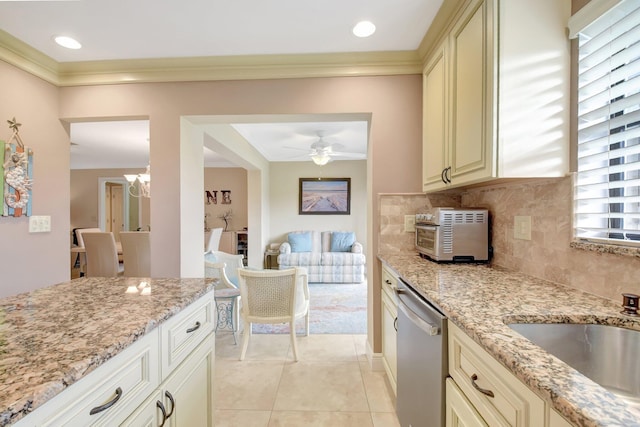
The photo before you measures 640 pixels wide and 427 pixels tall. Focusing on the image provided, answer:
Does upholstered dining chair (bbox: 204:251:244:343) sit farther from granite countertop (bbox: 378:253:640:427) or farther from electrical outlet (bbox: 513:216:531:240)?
electrical outlet (bbox: 513:216:531:240)

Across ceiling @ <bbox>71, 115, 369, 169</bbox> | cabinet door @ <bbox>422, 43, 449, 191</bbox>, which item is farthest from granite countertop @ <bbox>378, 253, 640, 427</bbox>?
ceiling @ <bbox>71, 115, 369, 169</bbox>

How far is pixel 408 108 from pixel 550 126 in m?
1.07

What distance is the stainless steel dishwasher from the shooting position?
39.6 inches

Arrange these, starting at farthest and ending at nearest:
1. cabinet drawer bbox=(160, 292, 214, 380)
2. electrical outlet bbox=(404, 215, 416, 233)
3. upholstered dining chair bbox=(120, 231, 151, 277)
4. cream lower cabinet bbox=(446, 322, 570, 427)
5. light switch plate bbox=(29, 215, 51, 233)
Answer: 1. upholstered dining chair bbox=(120, 231, 151, 277)
2. electrical outlet bbox=(404, 215, 416, 233)
3. light switch plate bbox=(29, 215, 51, 233)
4. cabinet drawer bbox=(160, 292, 214, 380)
5. cream lower cabinet bbox=(446, 322, 570, 427)

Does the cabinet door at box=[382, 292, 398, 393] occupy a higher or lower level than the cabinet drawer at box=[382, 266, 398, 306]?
lower

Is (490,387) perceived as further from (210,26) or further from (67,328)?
(210,26)

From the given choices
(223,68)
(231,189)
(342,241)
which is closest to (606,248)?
(223,68)

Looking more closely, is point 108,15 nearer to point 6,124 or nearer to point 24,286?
point 6,124

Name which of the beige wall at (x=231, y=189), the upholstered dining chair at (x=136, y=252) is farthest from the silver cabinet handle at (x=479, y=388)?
the beige wall at (x=231, y=189)

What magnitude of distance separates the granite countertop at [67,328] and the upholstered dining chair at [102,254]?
2.87 m

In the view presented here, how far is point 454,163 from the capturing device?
5.10 ft

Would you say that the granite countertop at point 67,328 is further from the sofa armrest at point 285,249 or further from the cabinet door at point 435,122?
the sofa armrest at point 285,249

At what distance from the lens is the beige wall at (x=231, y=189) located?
6.58 meters

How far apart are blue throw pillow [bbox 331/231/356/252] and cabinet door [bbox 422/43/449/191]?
3560 mm
